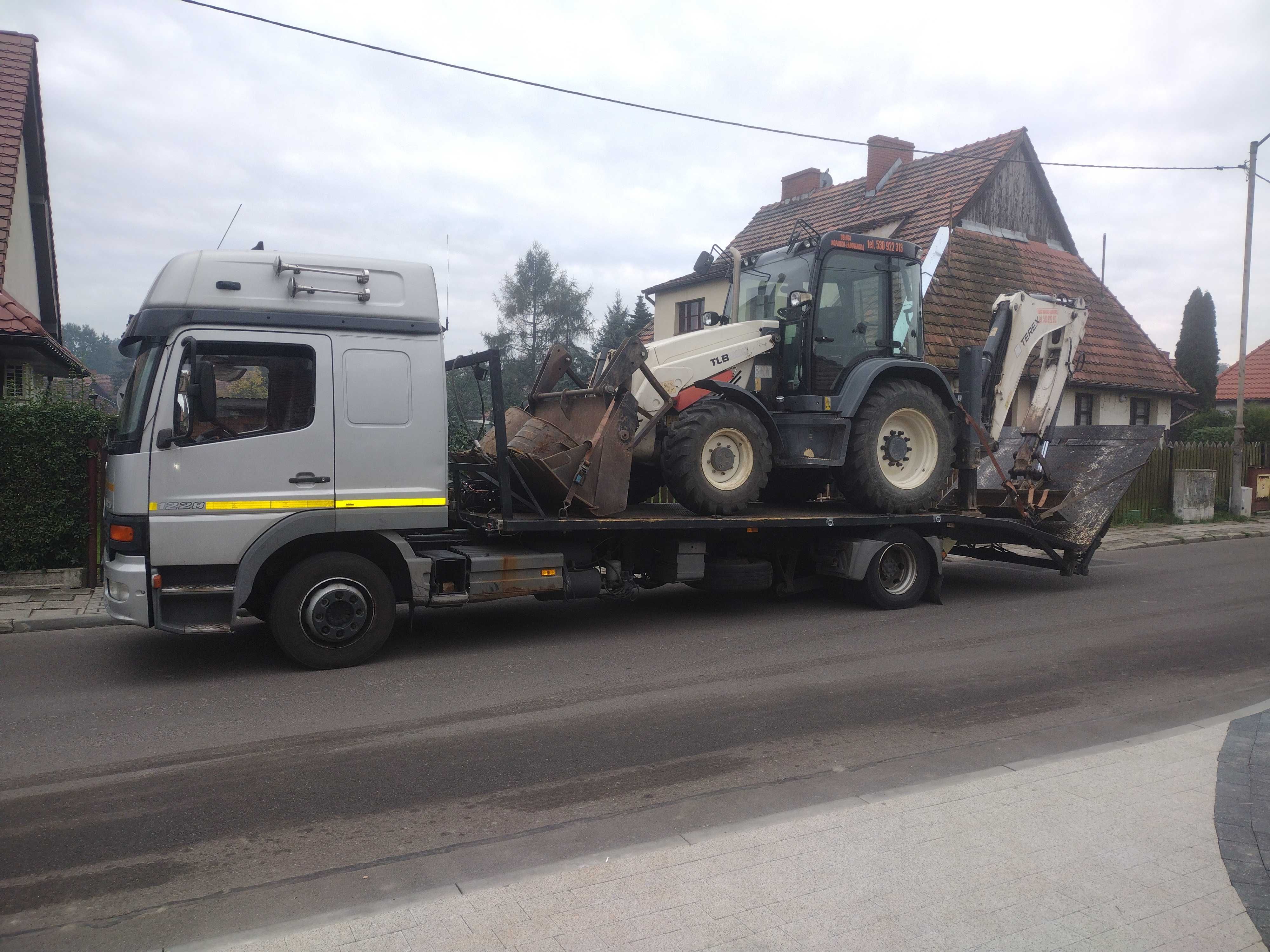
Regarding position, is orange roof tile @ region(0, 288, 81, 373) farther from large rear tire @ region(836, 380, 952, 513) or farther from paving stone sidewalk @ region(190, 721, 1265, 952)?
paving stone sidewalk @ region(190, 721, 1265, 952)

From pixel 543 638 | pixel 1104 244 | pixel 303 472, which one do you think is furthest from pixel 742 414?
pixel 1104 244

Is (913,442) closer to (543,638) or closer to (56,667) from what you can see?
(543,638)

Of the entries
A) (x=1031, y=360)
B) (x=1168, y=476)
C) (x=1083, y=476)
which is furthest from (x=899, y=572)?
(x=1168, y=476)

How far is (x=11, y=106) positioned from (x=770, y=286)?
13.8 metres

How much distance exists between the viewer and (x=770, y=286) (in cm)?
1005

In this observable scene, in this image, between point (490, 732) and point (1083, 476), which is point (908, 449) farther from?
point (490, 732)

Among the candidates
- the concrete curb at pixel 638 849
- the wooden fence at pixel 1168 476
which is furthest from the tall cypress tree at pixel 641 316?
the concrete curb at pixel 638 849

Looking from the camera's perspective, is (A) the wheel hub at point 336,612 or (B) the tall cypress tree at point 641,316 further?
(B) the tall cypress tree at point 641,316

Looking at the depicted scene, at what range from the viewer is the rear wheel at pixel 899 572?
9508 millimetres

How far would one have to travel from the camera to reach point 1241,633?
8.66 meters

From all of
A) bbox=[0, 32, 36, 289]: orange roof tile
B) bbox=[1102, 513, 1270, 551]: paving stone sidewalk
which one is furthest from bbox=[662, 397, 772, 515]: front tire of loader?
bbox=[0, 32, 36, 289]: orange roof tile

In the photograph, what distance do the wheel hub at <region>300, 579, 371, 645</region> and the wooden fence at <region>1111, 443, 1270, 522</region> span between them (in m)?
16.2

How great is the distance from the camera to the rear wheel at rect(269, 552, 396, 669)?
6727mm

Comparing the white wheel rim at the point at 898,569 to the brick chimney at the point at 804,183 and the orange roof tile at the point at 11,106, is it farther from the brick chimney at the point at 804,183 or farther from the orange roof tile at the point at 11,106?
the brick chimney at the point at 804,183
